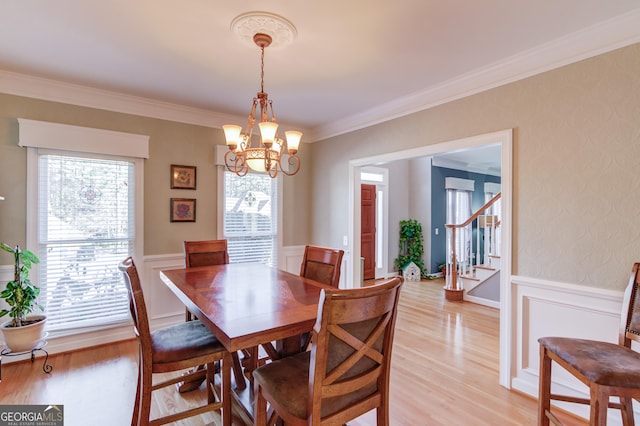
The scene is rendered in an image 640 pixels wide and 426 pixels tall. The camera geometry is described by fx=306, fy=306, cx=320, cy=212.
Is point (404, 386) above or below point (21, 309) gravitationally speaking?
below

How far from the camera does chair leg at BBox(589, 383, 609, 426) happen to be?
1320 mm

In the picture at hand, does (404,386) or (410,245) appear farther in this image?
(410,245)

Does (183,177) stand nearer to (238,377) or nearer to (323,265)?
(323,265)

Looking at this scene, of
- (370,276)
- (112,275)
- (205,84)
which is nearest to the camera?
(205,84)

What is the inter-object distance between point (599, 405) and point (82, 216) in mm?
4051

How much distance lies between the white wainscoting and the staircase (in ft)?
7.77

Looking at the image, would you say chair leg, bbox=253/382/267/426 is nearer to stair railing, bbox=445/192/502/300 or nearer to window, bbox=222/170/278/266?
window, bbox=222/170/278/266

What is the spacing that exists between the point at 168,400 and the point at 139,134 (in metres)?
2.59

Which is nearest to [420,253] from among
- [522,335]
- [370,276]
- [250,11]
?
[370,276]

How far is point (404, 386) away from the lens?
2.43 meters

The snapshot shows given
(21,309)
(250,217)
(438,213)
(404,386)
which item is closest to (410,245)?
(438,213)

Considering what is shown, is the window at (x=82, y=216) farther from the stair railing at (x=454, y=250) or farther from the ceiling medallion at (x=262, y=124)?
the stair railing at (x=454, y=250)

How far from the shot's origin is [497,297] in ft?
15.1

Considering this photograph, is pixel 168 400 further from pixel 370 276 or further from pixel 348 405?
pixel 370 276
